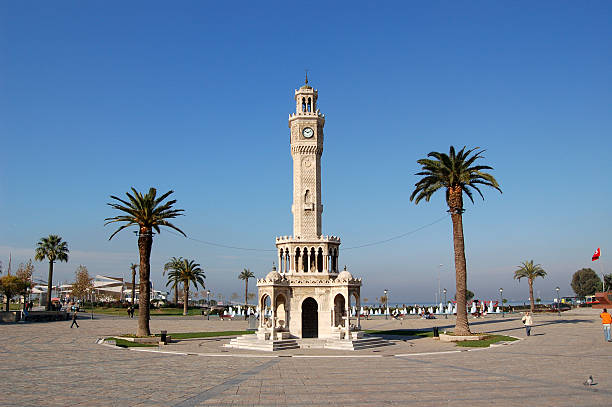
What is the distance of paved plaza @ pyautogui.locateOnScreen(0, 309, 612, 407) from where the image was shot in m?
15.5

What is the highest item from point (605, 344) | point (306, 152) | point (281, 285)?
point (306, 152)

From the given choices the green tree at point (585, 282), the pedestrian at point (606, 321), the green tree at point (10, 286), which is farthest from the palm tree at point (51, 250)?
the green tree at point (585, 282)

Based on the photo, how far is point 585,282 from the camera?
131 meters

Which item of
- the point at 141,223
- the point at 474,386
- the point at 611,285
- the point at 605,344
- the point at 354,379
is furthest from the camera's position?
the point at 611,285

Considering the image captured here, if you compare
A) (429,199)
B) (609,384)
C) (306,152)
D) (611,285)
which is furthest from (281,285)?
(611,285)

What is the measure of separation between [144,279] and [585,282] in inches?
5059

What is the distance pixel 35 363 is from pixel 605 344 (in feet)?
106

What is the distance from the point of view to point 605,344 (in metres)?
30.3

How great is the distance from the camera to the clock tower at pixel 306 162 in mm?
40188

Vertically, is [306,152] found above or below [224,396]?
above

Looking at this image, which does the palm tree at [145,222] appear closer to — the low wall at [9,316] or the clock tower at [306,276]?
the clock tower at [306,276]

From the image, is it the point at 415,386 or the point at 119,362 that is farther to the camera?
the point at 119,362

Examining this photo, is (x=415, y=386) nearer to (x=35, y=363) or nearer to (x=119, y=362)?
(x=119, y=362)

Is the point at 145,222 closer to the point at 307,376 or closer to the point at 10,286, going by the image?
the point at 307,376
